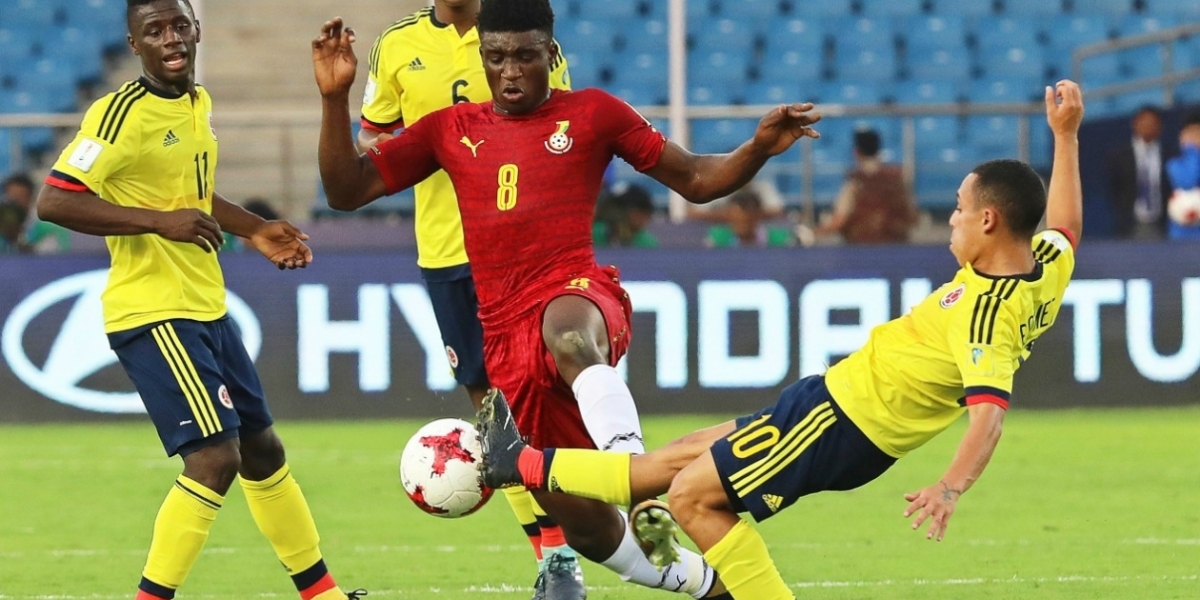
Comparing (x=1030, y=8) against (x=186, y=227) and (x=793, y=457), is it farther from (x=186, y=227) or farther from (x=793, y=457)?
(x=186, y=227)

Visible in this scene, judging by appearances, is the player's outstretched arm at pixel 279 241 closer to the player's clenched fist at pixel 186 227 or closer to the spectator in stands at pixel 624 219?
the player's clenched fist at pixel 186 227

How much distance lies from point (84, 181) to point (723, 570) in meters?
2.45

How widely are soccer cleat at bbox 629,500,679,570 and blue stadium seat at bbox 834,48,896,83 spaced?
15.0 m

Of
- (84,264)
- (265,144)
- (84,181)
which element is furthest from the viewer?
(265,144)

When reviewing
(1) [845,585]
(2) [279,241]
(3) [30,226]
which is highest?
(2) [279,241]

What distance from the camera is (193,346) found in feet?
20.1

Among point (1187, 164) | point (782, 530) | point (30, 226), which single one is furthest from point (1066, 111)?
point (30, 226)

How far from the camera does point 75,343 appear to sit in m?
13.0

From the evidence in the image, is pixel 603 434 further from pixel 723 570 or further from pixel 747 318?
pixel 747 318

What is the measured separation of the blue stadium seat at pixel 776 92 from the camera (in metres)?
19.7

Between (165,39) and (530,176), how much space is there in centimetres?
133

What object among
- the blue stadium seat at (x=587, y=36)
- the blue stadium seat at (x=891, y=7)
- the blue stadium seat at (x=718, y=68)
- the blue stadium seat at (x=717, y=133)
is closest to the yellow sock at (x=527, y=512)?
the blue stadium seat at (x=717, y=133)

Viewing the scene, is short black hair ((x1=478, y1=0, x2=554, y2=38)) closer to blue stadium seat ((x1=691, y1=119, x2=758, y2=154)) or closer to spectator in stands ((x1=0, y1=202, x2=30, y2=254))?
spectator in stands ((x1=0, y1=202, x2=30, y2=254))

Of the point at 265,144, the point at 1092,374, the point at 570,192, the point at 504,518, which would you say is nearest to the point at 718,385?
the point at 1092,374
